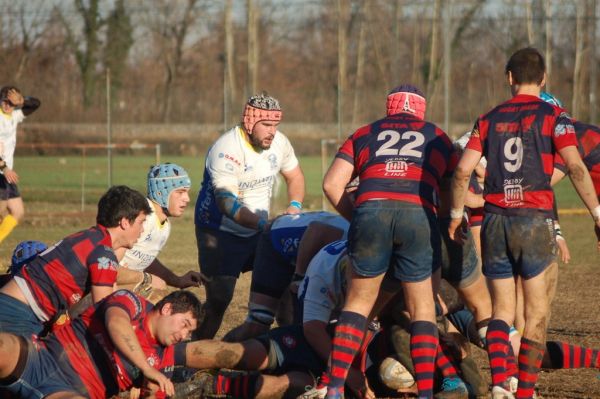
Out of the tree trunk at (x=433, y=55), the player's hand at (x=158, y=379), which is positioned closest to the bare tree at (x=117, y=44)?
the tree trunk at (x=433, y=55)

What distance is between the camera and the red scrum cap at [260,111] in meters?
7.09

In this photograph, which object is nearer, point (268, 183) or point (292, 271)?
point (292, 271)

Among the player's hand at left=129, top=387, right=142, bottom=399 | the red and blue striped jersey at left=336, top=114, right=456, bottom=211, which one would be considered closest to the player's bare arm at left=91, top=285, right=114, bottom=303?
the player's hand at left=129, top=387, right=142, bottom=399

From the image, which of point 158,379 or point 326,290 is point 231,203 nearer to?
point 326,290

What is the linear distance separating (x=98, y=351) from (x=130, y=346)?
11.9 inches

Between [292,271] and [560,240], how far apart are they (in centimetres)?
176

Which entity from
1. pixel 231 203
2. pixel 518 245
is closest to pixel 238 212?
pixel 231 203

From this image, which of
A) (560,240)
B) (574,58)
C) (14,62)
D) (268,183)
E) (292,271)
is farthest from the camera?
(14,62)

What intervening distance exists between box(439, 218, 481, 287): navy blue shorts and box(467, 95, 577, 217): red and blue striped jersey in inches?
18.3

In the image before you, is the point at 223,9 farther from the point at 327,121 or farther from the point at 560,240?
the point at 560,240

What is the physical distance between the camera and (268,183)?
7473 mm

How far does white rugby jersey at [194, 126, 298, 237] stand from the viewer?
7.11m

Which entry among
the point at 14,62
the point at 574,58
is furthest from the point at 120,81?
the point at 574,58

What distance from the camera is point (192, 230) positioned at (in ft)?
50.6
